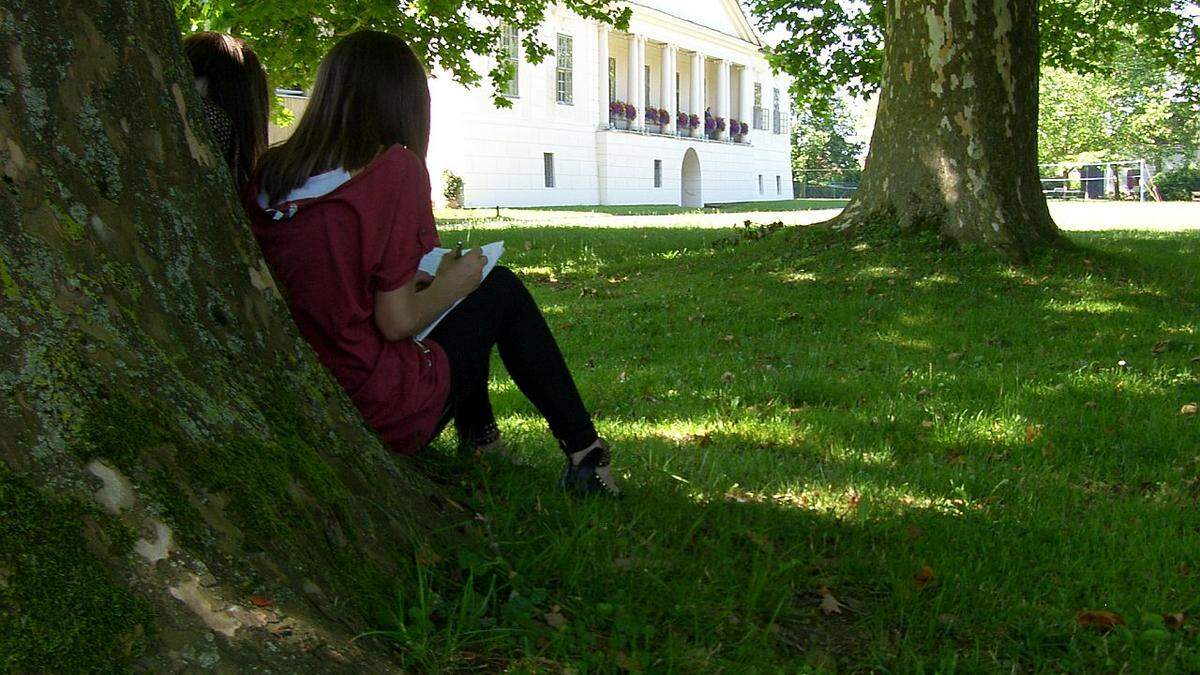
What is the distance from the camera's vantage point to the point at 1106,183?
51281 millimetres

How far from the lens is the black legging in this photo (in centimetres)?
314

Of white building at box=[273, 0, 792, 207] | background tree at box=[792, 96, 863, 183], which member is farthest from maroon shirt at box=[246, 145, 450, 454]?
background tree at box=[792, 96, 863, 183]

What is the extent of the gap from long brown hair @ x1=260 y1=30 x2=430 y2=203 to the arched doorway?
43.0m

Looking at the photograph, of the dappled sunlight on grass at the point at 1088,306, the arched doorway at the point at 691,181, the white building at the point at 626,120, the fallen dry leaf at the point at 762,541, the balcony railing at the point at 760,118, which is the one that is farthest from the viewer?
the balcony railing at the point at 760,118

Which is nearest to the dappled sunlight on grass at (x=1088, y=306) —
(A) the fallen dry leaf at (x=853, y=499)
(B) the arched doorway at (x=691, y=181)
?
(A) the fallen dry leaf at (x=853, y=499)

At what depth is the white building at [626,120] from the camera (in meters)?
32.7

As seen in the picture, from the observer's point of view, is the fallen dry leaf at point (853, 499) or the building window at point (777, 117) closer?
the fallen dry leaf at point (853, 499)

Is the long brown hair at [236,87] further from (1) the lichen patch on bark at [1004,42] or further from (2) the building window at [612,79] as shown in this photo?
(2) the building window at [612,79]

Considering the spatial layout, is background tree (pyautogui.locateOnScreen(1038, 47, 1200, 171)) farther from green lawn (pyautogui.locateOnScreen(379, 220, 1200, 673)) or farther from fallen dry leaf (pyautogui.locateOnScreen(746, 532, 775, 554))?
fallen dry leaf (pyautogui.locateOnScreen(746, 532, 775, 554))

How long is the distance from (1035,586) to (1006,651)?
434 mm

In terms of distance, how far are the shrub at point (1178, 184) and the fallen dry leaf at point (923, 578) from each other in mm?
51780

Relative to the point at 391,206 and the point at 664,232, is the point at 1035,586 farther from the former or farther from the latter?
the point at 664,232

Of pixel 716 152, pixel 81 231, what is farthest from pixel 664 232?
pixel 716 152

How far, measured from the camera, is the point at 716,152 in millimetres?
47344
